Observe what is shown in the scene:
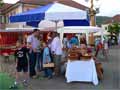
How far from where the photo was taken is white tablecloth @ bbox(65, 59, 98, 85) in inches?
519

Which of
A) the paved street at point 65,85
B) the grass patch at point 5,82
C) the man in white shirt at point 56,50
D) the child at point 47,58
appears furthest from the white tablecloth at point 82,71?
the grass patch at point 5,82

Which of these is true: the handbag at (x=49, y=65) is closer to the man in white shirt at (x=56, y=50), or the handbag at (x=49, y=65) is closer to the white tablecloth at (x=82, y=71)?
the man in white shirt at (x=56, y=50)

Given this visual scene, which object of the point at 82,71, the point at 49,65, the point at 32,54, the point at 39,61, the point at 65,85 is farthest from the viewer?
the point at 39,61

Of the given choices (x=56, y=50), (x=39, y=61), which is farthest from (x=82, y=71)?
(x=39, y=61)

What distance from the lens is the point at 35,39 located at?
15.0 m

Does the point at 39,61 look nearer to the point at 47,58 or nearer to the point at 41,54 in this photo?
the point at 41,54

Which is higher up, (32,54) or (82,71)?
(32,54)

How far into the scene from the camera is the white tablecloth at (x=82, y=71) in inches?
519

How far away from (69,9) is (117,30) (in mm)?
87550

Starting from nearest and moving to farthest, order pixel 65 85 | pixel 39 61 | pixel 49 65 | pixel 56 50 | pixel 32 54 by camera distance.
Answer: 1. pixel 65 85
2. pixel 49 65
3. pixel 32 54
4. pixel 56 50
5. pixel 39 61

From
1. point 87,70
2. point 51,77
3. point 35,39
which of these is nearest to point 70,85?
point 87,70

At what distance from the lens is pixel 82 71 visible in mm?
13250

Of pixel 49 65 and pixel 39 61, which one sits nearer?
pixel 49 65

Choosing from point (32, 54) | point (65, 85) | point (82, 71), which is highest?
point (32, 54)
